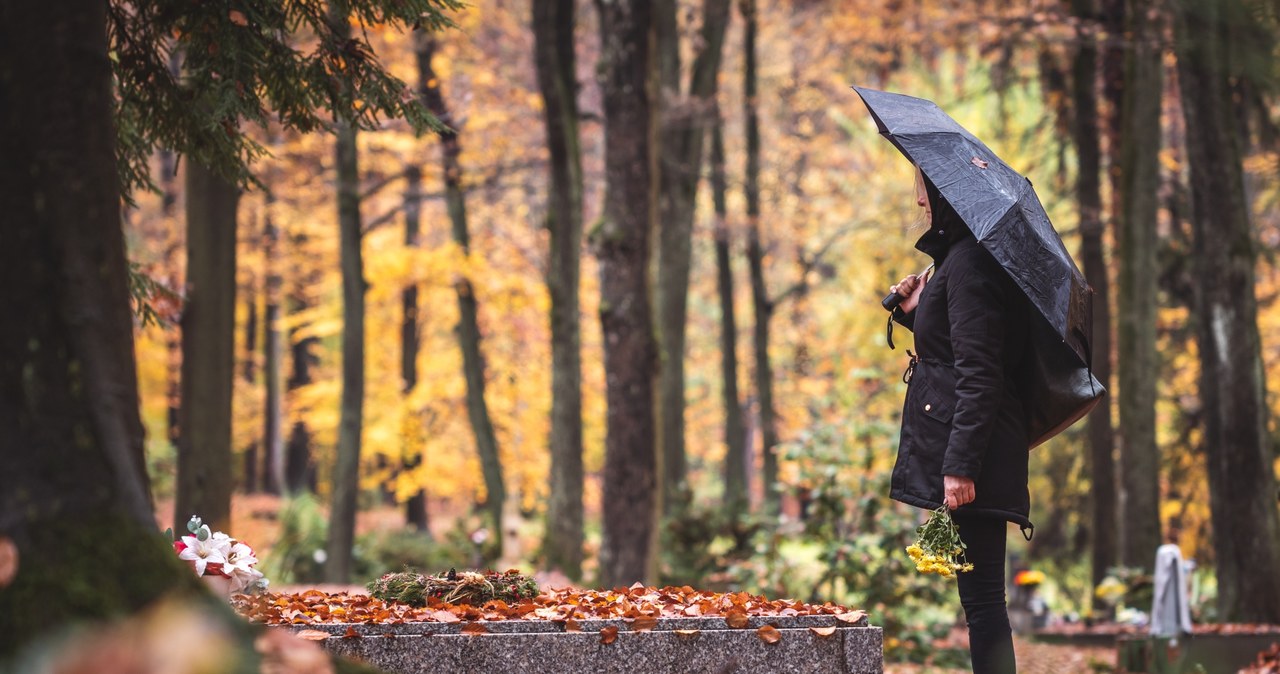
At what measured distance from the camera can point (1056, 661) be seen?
1121cm

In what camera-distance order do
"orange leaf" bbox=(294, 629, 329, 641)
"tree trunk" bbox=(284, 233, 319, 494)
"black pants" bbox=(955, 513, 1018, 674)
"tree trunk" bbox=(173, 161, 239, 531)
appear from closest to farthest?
"orange leaf" bbox=(294, 629, 329, 641) → "black pants" bbox=(955, 513, 1018, 674) → "tree trunk" bbox=(173, 161, 239, 531) → "tree trunk" bbox=(284, 233, 319, 494)

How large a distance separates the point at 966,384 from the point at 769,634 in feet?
3.79

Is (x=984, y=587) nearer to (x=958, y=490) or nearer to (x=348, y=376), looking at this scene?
(x=958, y=490)

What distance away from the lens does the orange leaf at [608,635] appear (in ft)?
15.4

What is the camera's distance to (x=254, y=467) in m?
34.4

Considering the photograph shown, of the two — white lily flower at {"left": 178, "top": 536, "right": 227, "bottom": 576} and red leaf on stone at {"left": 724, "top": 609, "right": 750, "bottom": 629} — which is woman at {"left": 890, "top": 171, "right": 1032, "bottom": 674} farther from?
white lily flower at {"left": 178, "top": 536, "right": 227, "bottom": 576}

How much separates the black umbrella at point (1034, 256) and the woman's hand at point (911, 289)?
0.50 m

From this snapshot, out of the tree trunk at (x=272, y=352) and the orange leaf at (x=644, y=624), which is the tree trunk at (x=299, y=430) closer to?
the tree trunk at (x=272, y=352)

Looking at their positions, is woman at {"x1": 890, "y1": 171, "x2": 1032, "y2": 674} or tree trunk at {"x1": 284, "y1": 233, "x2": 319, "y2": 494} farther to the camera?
tree trunk at {"x1": 284, "y1": 233, "x2": 319, "y2": 494}

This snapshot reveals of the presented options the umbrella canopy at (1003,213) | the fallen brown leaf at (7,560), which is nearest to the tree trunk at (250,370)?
the umbrella canopy at (1003,213)

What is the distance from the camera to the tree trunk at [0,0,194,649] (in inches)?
125

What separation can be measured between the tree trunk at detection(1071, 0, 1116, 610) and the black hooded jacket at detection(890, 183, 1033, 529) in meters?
10.3

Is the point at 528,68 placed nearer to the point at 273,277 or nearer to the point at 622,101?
the point at 273,277

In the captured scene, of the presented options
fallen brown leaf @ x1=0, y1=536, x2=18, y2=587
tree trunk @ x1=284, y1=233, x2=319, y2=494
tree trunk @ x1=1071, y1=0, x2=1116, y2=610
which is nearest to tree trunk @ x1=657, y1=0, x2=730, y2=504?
tree trunk @ x1=1071, y1=0, x2=1116, y2=610
